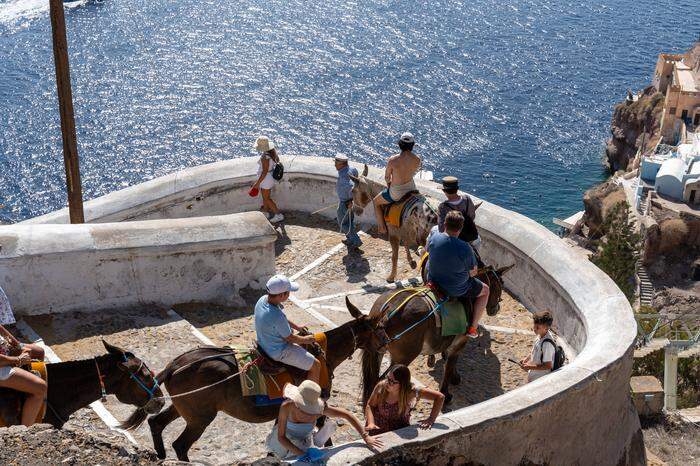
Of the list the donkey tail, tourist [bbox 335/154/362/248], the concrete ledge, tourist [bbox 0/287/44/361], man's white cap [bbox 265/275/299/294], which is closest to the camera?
man's white cap [bbox 265/275/299/294]

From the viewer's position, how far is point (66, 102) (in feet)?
50.4

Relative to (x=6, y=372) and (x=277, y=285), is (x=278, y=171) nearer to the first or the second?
(x=277, y=285)

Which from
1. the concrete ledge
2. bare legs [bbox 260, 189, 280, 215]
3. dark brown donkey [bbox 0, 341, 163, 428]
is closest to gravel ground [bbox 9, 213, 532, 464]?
the concrete ledge

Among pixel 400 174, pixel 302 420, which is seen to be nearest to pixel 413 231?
pixel 400 174

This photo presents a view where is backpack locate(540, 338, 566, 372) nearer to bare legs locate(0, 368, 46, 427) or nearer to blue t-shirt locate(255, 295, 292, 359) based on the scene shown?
blue t-shirt locate(255, 295, 292, 359)

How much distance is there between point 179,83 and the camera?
89.6m

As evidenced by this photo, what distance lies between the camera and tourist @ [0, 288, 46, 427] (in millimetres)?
9375

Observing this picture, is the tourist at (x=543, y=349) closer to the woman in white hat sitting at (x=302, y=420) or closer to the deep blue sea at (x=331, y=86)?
the woman in white hat sitting at (x=302, y=420)

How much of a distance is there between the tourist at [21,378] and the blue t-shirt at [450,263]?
17.4 feet

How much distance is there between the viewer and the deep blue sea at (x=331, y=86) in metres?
80.2

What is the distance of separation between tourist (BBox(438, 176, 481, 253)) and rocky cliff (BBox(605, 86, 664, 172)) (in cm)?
9035

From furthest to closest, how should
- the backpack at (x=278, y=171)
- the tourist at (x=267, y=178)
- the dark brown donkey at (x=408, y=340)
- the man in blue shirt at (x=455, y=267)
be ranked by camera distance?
the backpack at (x=278, y=171)
the tourist at (x=267, y=178)
the man in blue shirt at (x=455, y=267)
the dark brown donkey at (x=408, y=340)

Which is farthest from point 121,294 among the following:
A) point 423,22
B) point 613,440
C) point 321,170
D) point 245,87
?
point 423,22

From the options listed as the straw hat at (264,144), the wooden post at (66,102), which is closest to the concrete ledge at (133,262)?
→ the wooden post at (66,102)
